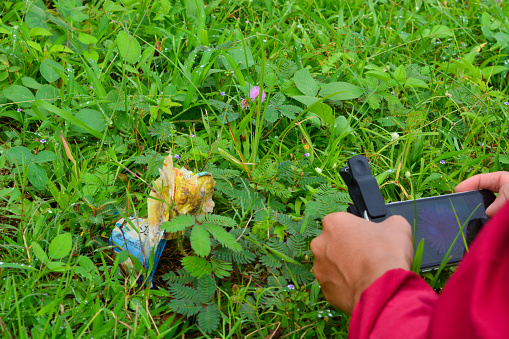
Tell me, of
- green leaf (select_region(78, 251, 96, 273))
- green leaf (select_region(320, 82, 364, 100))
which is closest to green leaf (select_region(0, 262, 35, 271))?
green leaf (select_region(78, 251, 96, 273))

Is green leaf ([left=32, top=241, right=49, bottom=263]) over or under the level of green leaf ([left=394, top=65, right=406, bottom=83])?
under

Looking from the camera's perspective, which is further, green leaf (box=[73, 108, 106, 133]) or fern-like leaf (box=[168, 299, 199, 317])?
green leaf (box=[73, 108, 106, 133])

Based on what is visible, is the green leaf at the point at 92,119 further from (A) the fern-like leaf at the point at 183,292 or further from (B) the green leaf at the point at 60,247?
(A) the fern-like leaf at the point at 183,292

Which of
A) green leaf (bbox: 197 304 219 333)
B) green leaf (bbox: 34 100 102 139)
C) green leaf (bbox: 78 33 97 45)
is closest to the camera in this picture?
green leaf (bbox: 197 304 219 333)

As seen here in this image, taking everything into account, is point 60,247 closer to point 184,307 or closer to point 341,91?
point 184,307

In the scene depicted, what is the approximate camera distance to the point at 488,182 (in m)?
1.62

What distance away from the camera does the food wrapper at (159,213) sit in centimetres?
152

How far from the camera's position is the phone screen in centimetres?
145

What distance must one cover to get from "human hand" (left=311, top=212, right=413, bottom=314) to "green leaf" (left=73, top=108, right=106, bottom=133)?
112 centimetres

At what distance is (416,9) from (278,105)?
143 centimetres

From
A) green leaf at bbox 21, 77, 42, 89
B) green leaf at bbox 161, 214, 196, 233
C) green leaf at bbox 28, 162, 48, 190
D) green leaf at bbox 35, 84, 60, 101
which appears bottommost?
green leaf at bbox 28, 162, 48, 190

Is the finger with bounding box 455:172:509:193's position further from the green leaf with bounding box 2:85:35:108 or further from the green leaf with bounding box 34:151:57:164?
the green leaf with bounding box 2:85:35:108

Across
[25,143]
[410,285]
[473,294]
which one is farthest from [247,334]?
[25,143]

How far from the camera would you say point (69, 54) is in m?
2.34
